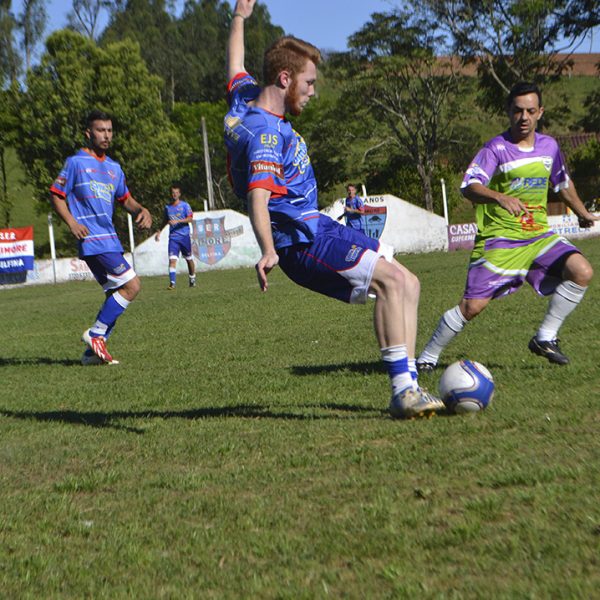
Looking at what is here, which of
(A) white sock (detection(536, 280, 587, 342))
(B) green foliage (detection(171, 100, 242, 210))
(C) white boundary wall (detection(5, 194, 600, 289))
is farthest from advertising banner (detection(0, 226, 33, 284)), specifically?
(B) green foliage (detection(171, 100, 242, 210))

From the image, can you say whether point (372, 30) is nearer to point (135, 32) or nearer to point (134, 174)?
point (134, 174)

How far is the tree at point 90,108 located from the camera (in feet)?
160

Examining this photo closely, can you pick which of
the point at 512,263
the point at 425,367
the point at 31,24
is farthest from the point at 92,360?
the point at 31,24

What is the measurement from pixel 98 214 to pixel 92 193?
0.22m

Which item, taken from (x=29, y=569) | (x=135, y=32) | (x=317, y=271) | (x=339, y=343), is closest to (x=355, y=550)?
(x=29, y=569)

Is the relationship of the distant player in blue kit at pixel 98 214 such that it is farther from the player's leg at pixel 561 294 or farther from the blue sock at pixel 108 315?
the player's leg at pixel 561 294

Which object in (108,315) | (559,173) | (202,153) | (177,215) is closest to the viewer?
(559,173)

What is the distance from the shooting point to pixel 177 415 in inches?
229

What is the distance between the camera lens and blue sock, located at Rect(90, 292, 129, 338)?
29.5 feet

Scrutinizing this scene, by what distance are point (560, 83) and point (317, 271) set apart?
141 feet

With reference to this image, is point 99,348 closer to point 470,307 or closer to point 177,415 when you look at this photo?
point 177,415

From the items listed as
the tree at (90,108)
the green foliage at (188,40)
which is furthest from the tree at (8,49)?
the green foliage at (188,40)

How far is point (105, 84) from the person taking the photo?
5109cm

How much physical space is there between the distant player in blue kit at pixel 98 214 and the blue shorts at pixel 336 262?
3.96 metres
